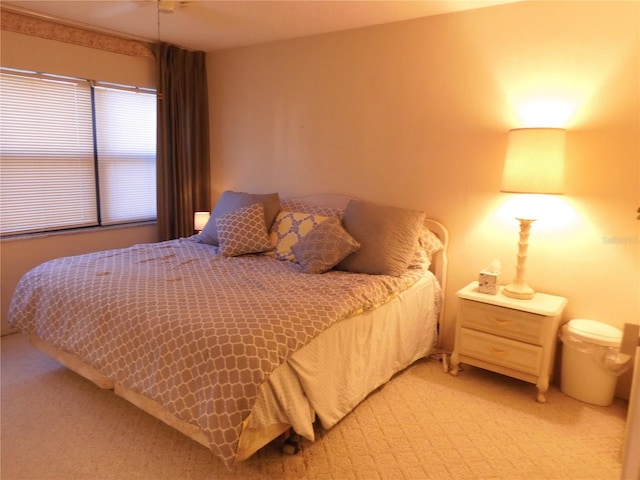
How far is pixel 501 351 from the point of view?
251 centimetres

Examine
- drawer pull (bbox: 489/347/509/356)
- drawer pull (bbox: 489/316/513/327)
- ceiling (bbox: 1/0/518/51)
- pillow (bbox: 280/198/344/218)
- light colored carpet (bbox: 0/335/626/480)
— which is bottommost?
light colored carpet (bbox: 0/335/626/480)

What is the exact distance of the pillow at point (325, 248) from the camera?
2.64m

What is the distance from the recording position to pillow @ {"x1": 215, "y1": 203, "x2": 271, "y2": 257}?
303cm

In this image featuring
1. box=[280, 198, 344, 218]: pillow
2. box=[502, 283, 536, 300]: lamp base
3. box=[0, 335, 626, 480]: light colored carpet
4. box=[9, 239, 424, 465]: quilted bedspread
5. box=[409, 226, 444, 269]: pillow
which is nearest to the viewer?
box=[9, 239, 424, 465]: quilted bedspread

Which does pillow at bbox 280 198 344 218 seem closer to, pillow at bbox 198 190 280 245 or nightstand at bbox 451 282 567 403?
pillow at bbox 198 190 280 245

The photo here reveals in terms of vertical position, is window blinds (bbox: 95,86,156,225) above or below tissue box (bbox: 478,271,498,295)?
above

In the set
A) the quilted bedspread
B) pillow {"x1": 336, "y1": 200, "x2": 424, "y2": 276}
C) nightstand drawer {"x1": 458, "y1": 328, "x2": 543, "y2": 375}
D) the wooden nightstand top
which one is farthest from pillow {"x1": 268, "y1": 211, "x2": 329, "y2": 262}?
nightstand drawer {"x1": 458, "y1": 328, "x2": 543, "y2": 375}

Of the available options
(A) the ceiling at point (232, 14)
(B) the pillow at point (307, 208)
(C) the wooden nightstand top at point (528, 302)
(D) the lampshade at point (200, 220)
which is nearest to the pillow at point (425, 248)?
(C) the wooden nightstand top at point (528, 302)

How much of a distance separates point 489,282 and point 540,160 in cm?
76

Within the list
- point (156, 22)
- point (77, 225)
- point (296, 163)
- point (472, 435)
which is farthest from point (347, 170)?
point (77, 225)

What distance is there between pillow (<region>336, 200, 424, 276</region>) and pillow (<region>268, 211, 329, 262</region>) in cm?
33

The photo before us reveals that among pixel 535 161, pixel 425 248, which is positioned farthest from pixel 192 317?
pixel 535 161

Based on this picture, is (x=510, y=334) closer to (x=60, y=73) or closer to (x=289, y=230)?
(x=289, y=230)

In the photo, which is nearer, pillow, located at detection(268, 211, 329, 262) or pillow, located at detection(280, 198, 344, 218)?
pillow, located at detection(268, 211, 329, 262)
